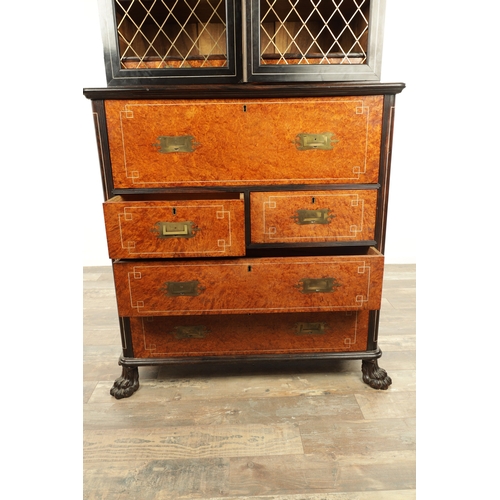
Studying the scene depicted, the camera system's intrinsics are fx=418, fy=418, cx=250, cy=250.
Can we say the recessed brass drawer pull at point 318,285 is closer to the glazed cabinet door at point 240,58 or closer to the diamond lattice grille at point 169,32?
the glazed cabinet door at point 240,58

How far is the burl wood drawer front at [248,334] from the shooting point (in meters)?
1.52

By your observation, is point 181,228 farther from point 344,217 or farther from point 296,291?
point 344,217

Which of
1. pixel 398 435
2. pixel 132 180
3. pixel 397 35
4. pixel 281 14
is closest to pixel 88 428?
pixel 132 180

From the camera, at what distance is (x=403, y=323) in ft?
6.63

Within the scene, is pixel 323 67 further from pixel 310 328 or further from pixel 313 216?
pixel 310 328

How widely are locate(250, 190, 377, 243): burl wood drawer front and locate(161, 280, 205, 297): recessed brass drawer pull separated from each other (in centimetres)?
25

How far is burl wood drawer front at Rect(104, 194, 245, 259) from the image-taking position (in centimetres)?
133

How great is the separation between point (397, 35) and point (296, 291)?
1.82 metres

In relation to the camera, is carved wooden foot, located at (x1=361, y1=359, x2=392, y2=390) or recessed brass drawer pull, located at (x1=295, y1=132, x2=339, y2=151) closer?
recessed brass drawer pull, located at (x1=295, y1=132, x2=339, y2=151)

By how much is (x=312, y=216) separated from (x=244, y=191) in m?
0.24

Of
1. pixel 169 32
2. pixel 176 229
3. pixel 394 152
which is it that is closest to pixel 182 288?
pixel 176 229

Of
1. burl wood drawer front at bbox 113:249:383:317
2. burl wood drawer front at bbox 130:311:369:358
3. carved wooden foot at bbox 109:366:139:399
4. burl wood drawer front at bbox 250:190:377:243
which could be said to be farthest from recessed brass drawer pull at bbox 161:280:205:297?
carved wooden foot at bbox 109:366:139:399

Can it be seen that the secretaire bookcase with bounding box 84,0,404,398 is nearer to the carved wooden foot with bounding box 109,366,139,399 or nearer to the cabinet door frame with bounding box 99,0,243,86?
the cabinet door frame with bounding box 99,0,243,86

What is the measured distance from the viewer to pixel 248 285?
141cm
